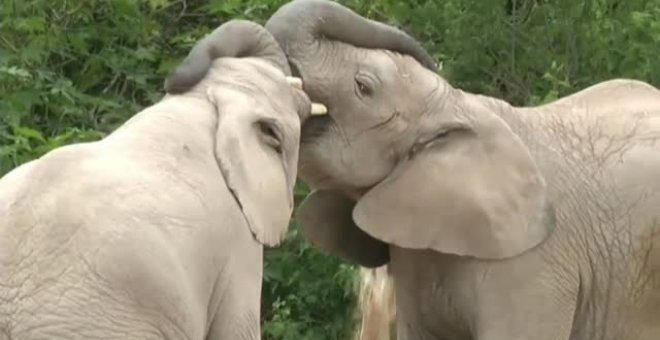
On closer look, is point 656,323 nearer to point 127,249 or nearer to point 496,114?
point 496,114

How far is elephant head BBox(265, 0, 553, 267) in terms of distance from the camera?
8125 mm

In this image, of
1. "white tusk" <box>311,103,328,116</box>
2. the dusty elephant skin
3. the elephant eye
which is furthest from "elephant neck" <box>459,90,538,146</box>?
"white tusk" <box>311,103,328,116</box>

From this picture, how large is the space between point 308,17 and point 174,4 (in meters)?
4.48

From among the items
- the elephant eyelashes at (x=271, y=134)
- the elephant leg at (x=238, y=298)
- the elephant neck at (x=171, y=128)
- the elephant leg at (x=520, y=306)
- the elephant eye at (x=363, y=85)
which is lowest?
the elephant leg at (x=520, y=306)

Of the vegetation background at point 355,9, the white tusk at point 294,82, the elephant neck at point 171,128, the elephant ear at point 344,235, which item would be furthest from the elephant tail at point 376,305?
the elephant neck at point 171,128

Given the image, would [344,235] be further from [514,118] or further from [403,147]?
[514,118]

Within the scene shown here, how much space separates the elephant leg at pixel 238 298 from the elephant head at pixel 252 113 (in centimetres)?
11

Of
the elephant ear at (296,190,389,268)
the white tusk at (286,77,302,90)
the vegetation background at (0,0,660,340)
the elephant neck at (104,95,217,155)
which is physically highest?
the elephant neck at (104,95,217,155)

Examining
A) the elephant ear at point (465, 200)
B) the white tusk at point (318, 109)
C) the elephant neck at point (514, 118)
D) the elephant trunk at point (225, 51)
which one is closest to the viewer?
the elephant trunk at point (225, 51)

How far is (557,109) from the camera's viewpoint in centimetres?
866

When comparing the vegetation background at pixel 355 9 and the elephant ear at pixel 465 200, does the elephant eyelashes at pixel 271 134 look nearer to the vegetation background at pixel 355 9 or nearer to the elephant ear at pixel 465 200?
the elephant ear at pixel 465 200

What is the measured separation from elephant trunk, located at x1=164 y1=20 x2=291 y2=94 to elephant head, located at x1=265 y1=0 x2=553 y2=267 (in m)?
0.33

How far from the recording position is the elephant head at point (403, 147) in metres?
8.12

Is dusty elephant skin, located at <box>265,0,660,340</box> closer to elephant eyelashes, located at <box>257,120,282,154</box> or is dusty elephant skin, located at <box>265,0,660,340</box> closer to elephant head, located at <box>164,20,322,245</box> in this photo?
elephant head, located at <box>164,20,322,245</box>
